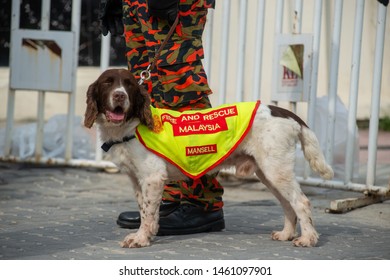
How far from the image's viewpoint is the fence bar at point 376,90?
5812 mm

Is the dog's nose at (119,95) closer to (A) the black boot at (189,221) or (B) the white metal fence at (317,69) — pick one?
(A) the black boot at (189,221)

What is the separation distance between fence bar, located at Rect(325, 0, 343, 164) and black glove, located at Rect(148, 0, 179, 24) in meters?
1.77

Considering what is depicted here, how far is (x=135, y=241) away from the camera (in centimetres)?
437

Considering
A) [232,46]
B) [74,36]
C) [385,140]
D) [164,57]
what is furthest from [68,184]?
[385,140]

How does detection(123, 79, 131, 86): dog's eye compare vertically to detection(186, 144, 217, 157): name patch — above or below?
above

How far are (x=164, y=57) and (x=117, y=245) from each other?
109cm

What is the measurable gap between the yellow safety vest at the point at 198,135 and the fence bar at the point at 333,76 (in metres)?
1.76

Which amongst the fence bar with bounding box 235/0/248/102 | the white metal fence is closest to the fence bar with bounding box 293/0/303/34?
the white metal fence

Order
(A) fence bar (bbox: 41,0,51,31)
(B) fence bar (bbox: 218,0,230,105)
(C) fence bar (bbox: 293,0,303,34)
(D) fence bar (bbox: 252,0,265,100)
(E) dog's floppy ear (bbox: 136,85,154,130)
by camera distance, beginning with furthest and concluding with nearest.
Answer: (A) fence bar (bbox: 41,0,51,31)
(B) fence bar (bbox: 218,0,230,105)
(D) fence bar (bbox: 252,0,265,100)
(C) fence bar (bbox: 293,0,303,34)
(E) dog's floppy ear (bbox: 136,85,154,130)

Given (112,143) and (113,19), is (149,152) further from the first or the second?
(113,19)

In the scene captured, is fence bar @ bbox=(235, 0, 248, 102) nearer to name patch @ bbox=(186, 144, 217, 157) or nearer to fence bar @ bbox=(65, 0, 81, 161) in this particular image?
fence bar @ bbox=(65, 0, 81, 161)

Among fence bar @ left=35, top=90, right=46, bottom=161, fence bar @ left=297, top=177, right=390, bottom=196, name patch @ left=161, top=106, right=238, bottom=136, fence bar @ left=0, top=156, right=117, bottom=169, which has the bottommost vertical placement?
fence bar @ left=0, top=156, right=117, bottom=169

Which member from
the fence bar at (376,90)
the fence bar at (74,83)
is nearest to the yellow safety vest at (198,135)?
the fence bar at (376,90)

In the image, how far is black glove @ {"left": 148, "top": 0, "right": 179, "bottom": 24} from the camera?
465 cm
